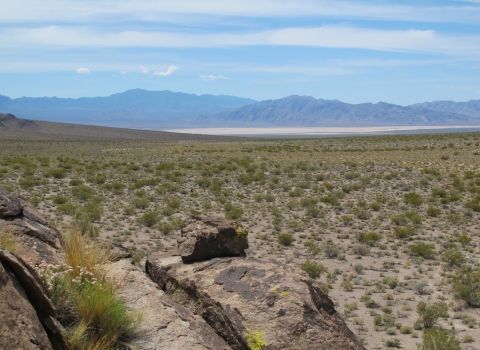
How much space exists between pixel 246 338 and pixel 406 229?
11.6 m

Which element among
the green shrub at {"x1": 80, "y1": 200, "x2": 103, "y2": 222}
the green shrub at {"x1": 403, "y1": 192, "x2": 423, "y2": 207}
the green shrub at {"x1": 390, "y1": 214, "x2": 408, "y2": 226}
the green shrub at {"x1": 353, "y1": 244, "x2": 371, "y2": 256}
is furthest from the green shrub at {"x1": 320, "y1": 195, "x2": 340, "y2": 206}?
the green shrub at {"x1": 80, "y1": 200, "x2": 103, "y2": 222}

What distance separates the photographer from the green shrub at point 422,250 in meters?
12.6

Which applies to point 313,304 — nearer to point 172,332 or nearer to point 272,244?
point 172,332

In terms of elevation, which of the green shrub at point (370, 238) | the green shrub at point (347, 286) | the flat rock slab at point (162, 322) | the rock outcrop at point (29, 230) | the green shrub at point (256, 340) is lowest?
the green shrub at point (347, 286)

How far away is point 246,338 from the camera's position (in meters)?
4.88

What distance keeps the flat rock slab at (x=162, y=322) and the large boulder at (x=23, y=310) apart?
2.75 ft

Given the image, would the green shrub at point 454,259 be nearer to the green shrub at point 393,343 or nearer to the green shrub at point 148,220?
the green shrub at point 393,343

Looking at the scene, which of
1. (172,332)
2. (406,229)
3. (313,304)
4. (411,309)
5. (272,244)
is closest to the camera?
(172,332)

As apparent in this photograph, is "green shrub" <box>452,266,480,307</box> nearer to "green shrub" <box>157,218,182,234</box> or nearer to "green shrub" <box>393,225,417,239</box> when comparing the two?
"green shrub" <box>393,225,417,239</box>

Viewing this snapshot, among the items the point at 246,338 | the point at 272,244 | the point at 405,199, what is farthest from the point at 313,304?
the point at 405,199

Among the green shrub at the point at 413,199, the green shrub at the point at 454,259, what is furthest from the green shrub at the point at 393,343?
the green shrub at the point at 413,199

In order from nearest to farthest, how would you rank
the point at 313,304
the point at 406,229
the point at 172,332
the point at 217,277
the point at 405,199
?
the point at 172,332 < the point at 313,304 < the point at 217,277 < the point at 406,229 < the point at 405,199

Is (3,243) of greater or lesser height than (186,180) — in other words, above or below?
above

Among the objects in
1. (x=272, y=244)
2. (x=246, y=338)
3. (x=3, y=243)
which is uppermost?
(x=3, y=243)
